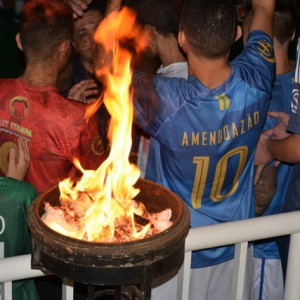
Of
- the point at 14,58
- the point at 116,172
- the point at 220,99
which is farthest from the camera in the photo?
the point at 14,58

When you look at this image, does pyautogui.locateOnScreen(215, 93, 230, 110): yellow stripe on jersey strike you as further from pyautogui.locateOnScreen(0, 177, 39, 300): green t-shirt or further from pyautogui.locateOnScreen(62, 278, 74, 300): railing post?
pyautogui.locateOnScreen(62, 278, 74, 300): railing post

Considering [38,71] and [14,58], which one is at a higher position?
[38,71]

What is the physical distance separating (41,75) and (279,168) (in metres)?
1.43

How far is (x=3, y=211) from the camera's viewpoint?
2480 millimetres

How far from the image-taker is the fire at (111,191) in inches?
85.8

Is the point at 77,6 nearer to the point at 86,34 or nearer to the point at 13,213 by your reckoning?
the point at 86,34

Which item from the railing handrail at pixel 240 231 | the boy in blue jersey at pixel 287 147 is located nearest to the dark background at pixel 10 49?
the boy in blue jersey at pixel 287 147

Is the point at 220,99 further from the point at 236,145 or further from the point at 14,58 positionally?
the point at 14,58

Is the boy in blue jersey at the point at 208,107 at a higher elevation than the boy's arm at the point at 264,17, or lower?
lower

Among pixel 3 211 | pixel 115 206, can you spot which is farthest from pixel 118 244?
pixel 3 211

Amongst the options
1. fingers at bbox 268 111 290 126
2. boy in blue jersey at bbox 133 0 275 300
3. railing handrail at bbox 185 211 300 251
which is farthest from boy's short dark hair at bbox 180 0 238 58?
railing handrail at bbox 185 211 300 251

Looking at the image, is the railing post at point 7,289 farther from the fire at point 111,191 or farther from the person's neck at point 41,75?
the person's neck at point 41,75

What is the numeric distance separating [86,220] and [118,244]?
294 mm

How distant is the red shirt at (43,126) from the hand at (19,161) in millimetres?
30
